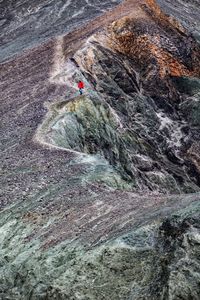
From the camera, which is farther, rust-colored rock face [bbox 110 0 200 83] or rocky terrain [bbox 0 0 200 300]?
rust-colored rock face [bbox 110 0 200 83]

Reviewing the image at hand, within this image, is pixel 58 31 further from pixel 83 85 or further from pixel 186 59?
pixel 83 85

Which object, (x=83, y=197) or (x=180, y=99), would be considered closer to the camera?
(x=83, y=197)

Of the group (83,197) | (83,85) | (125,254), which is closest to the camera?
(125,254)

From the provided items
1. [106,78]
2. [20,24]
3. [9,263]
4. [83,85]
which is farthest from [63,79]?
[20,24]

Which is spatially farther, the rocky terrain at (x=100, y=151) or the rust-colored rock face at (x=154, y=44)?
the rust-colored rock face at (x=154, y=44)

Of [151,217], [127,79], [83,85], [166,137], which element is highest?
[151,217]

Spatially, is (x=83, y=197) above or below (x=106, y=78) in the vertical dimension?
above

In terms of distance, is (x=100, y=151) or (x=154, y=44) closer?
(x=100, y=151)

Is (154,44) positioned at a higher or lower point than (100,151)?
lower
